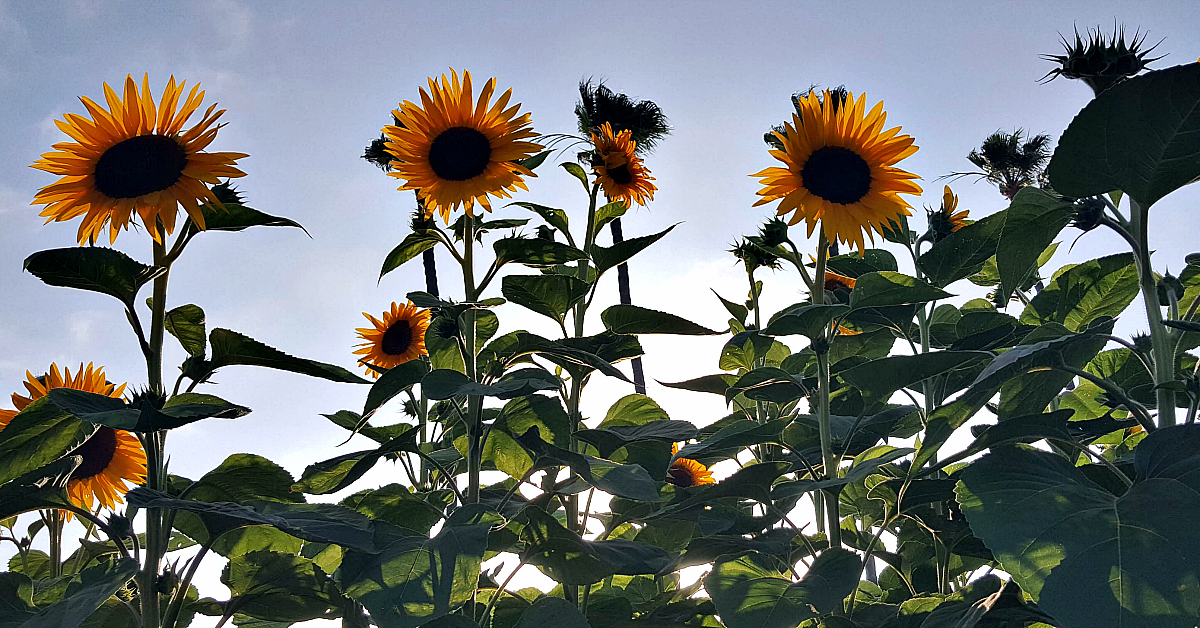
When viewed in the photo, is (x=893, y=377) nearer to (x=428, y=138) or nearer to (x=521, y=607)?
(x=521, y=607)

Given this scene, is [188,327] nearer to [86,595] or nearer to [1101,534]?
[86,595]

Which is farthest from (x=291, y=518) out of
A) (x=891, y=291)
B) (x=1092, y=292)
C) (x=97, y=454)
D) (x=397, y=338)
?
(x=397, y=338)

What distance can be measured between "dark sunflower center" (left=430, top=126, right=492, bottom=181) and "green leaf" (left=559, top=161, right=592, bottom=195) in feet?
0.93

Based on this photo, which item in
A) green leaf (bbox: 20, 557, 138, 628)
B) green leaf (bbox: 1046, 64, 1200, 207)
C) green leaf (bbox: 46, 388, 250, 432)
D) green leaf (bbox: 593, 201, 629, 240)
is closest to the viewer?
green leaf (bbox: 1046, 64, 1200, 207)

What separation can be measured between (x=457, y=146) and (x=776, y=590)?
109 centimetres

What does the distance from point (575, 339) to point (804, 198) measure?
21.3 inches

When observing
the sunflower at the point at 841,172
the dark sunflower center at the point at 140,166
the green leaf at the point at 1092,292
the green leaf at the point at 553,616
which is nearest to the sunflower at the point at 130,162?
the dark sunflower center at the point at 140,166

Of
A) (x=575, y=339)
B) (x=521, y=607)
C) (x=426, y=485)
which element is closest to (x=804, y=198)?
→ (x=575, y=339)

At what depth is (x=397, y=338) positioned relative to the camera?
293cm

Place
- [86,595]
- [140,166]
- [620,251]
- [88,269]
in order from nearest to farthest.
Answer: [86,595] < [88,269] < [140,166] < [620,251]

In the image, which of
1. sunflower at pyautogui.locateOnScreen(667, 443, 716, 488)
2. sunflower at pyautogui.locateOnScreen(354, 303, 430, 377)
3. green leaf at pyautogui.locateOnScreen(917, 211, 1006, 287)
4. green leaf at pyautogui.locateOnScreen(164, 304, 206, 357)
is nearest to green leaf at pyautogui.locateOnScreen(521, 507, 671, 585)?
green leaf at pyautogui.locateOnScreen(164, 304, 206, 357)

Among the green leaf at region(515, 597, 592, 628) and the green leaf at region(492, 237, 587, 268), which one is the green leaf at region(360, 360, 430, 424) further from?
the green leaf at region(515, 597, 592, 628)

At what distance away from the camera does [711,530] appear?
1.54 metres

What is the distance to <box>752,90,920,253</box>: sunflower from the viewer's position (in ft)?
5.87
